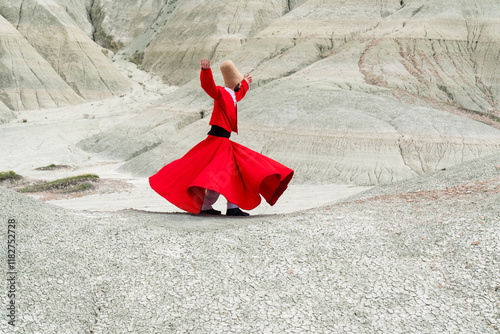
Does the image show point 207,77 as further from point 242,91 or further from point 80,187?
point 80,187

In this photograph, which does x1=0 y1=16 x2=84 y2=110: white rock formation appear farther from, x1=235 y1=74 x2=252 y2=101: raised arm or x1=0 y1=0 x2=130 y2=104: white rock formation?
x1=235 y1=74 x2=252 y2=101: raised arm

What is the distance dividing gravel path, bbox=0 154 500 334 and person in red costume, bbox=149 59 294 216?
46 cm

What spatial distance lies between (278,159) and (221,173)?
12.2m

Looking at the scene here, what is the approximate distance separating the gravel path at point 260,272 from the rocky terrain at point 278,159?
19 mm

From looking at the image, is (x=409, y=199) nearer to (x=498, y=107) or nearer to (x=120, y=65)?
(x=498, y=107)

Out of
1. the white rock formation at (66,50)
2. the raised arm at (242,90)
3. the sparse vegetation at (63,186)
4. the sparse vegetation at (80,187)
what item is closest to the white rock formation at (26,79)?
the white rock formation at (66,50)

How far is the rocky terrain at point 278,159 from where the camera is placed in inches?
196

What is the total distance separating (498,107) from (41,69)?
101ft

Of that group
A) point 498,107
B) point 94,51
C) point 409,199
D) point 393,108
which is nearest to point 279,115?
point 393,108

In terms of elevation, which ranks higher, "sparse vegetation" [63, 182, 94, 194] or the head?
the head

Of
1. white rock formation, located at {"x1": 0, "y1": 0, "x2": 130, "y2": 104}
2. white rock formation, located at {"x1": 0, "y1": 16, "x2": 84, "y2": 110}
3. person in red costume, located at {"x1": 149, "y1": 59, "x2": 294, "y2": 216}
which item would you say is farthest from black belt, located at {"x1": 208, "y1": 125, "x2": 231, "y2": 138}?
white rock formation, located at {"x1": 0, "y1": 0, "x2": 130, "y2": 104}

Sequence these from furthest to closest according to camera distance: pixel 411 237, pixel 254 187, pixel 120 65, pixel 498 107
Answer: pixel 120 65 < pixel 498 107 < pixel 254 187 < pixel 411 237

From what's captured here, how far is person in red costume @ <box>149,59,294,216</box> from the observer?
725 centimetres

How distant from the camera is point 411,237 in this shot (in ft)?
19.9
